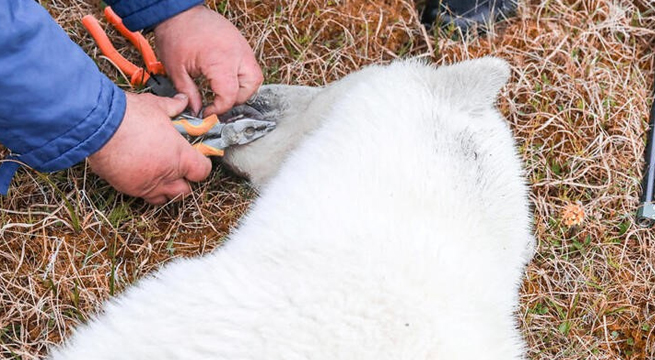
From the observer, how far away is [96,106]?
6.39 feet

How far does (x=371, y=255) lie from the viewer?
1.56m

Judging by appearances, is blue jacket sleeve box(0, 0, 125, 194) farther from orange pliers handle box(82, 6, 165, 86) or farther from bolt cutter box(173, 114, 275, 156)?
orange pliers handle box(82, 6, 165, 86)

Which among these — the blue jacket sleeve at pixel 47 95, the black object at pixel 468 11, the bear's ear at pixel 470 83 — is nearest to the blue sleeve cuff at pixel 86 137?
the blue jacket sleeve at pixel 47 95

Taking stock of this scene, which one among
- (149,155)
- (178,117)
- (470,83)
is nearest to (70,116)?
(149,155)

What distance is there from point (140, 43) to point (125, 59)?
0.08m

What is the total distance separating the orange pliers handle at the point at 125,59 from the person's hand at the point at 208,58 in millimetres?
171

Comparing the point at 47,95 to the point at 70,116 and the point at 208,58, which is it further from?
the point at 208,58

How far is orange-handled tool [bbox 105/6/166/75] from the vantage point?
8.37 ft

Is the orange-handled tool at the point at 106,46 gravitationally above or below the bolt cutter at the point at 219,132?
above

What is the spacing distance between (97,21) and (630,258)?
7.37ft

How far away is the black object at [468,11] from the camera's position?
2928mm

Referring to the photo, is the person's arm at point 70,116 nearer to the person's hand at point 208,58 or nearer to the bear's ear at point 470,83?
the person's hand at point 208,58

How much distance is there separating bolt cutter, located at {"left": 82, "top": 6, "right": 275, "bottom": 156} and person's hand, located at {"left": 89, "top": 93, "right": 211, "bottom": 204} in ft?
0.21

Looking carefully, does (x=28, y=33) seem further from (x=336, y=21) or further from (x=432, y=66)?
(x=336, y=21)
